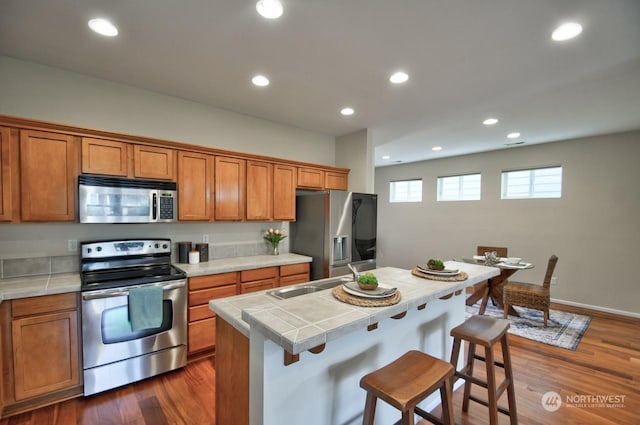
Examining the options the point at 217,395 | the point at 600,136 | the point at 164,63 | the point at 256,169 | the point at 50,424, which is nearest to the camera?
the point at 217,395

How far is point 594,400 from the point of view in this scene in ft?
7.88

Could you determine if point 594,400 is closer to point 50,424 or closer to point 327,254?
point 327,254

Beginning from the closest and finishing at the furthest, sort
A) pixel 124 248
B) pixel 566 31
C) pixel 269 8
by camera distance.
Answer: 1. pixel 269 8
2. pixel 566 31
3. pixel 124 248

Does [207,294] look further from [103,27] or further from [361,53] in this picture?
[361,53]

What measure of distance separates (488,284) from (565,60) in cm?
335

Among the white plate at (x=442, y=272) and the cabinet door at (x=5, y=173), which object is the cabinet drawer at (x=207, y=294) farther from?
the white plate at (x=442, y=272)

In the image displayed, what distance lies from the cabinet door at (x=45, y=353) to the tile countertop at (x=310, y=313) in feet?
4.81

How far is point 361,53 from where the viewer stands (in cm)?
224

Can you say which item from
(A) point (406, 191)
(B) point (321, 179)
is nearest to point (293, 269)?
(B) point (321, 179)

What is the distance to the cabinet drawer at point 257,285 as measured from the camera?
127 inches

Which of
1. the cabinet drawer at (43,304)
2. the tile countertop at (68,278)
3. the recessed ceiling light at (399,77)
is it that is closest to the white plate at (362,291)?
the tile countertop at (68,278)

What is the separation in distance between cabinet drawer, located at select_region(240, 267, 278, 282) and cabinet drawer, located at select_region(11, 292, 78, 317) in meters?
1.45

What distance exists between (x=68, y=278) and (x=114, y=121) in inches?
61.2

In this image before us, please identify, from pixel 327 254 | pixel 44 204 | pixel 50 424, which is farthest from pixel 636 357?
pixel 44 204
